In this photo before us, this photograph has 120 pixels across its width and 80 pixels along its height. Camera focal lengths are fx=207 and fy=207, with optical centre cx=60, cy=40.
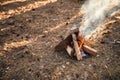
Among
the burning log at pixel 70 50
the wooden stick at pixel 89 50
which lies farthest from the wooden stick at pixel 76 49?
the wooden stick at pixel 89 50

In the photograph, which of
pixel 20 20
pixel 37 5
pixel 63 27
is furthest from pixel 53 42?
pixel 37 5

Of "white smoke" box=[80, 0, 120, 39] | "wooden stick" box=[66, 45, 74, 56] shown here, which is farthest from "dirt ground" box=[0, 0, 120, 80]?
"white smoke" box=[80, 0, 120, 39]

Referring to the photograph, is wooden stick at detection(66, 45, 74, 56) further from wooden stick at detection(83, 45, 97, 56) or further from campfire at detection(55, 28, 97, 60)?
wooden stick at detection(83, 45, 97, 56)

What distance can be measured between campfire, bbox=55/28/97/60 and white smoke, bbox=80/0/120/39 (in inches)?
28.9

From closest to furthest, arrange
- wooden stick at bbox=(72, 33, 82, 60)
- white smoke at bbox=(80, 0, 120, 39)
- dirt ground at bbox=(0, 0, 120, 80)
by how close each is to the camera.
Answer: dirt ground at bbox=(0, 0, 120, 80) → wooden stick at bbox=(72, 33, 82, 60) → white smoke at bbox=(80, 0, 120, 39)

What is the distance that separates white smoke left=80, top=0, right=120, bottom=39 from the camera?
A: 22.5 ft

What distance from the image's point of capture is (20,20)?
25.0 feet

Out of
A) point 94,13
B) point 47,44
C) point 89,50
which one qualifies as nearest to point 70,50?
point 89,50

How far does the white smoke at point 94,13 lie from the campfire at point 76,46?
2.41 ft

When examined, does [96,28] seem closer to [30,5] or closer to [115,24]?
[115,24]

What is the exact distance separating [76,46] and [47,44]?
42.5 inches

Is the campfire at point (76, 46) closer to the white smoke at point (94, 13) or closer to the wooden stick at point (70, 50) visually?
the wooden stick at point (70, 50)

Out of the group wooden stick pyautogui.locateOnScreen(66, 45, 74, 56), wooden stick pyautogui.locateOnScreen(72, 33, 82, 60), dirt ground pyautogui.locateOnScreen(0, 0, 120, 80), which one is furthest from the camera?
wooden stick pyautogui.locateOnScreen(66, 45, 74, 56)

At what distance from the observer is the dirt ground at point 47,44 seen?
5.16 metres
